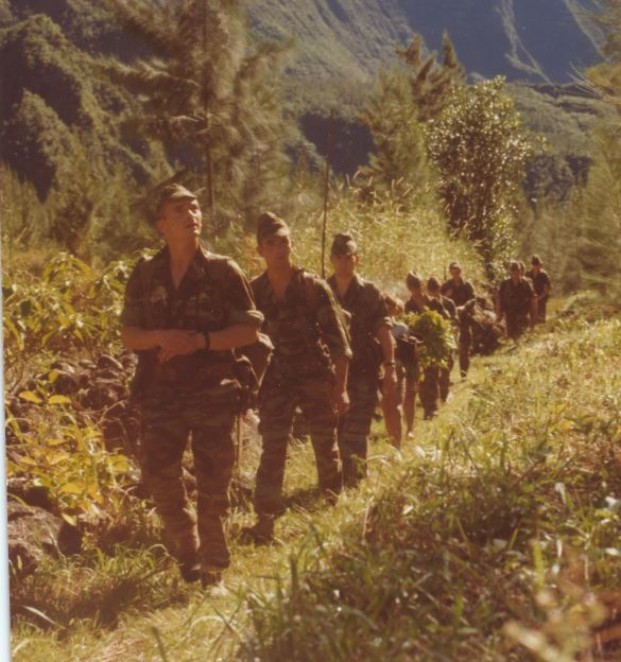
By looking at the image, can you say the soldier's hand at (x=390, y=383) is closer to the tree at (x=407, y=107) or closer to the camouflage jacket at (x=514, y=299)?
the camouflage jacket at (x=514, y=299)

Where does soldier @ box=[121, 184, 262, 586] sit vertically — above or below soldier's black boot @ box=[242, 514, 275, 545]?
above

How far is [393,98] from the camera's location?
22297mm

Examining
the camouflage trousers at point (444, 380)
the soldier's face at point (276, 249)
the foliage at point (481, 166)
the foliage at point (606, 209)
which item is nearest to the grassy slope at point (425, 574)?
A: the soldier's face at point (276, 249)

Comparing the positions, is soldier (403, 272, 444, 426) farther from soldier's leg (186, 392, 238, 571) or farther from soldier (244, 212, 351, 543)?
soldier's leg (186, 392, 238, 571)

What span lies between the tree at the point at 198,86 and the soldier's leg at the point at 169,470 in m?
2.03

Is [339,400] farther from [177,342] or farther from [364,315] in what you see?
[177,342]

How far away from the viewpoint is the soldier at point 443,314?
248 inches

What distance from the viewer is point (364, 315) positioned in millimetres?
4535

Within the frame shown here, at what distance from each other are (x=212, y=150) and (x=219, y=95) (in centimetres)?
32

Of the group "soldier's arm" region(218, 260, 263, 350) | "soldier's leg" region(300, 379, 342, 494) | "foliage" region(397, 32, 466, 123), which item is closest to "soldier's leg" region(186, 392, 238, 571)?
"soldier's arm" region(218, 260, 263, 350)

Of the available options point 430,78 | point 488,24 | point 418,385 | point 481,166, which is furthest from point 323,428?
point 430,78

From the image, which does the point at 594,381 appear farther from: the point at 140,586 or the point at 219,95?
the point at 219,95

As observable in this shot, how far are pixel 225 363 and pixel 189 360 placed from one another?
0.14m

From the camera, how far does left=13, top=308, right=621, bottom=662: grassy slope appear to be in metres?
1.88
